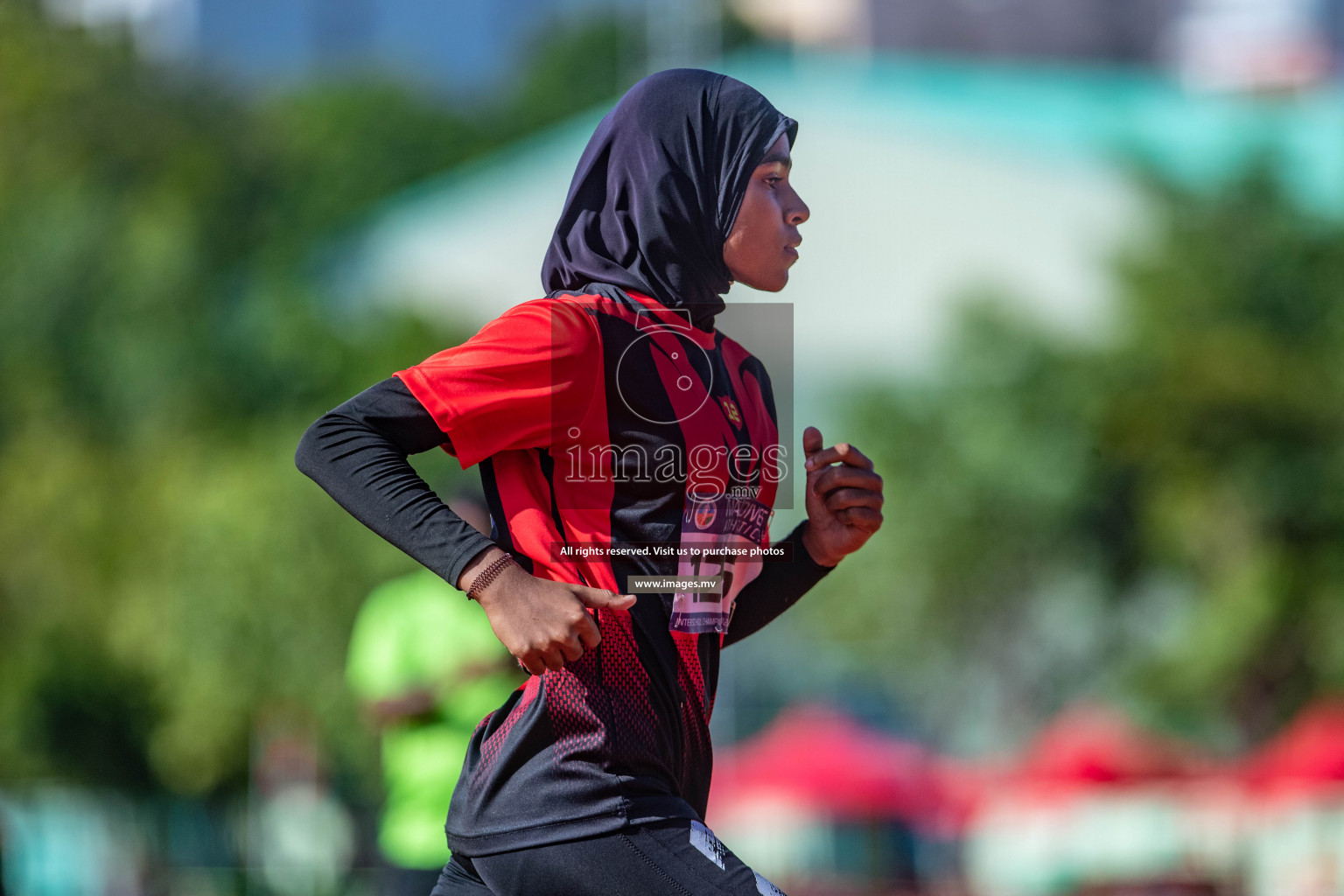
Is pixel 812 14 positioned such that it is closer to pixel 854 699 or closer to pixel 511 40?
pixel 511 40

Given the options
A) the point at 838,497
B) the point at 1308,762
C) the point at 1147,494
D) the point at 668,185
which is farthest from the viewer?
the point at 1147,494

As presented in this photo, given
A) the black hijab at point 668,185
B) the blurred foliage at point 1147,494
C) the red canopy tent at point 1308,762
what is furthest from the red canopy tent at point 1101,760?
the black hijab at point 668,185

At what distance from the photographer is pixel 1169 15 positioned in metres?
62.4

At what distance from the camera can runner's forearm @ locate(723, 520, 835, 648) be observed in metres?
3.23

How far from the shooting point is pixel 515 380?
9.02 feet

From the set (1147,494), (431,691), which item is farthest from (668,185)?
(1147,494)

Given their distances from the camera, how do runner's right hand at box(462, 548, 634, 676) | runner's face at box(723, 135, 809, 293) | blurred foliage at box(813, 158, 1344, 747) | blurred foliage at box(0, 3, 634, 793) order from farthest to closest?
blurred foliage at box(0, 3, 634, 793) < blurred foliage at box(813, 158, 1344, 747) < runner's face at box(723, 135, 809, 293) < runner's right hand at box(462, 548, 634, 676)

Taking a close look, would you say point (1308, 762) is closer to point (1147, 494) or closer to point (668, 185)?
point (1147, 494)

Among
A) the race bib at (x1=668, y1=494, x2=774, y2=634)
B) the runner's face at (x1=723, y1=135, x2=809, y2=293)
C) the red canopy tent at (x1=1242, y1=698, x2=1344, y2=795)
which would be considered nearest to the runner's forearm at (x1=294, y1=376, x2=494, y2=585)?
the race bib at (x1=668, y1=494, x2=774, y2=634)

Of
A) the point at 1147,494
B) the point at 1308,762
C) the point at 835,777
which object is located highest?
Result: the point at 1147,494

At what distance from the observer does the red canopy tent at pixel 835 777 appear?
859 inches

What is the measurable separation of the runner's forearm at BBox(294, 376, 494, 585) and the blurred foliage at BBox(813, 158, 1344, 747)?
19639 millimetres

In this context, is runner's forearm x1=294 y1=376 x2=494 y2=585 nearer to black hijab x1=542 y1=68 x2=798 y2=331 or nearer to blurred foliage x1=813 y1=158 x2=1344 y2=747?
black hijab x1=542 y1=68 x2=798 y2=331

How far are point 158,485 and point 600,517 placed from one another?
24.1m
